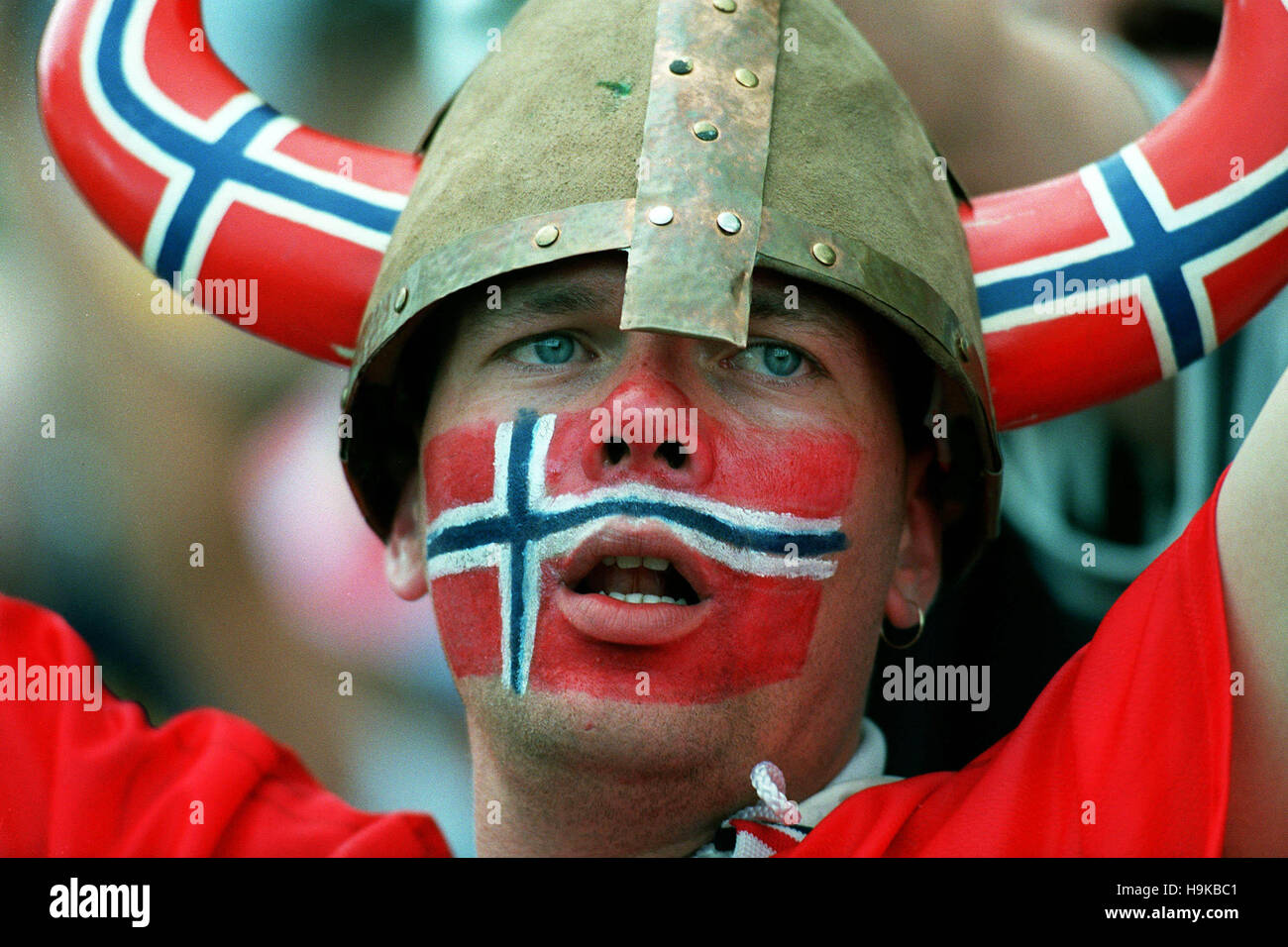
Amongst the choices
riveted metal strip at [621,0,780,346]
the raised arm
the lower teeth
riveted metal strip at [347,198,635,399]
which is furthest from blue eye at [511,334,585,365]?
the raised arm

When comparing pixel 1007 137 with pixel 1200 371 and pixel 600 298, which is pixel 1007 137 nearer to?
pixel 1200 371

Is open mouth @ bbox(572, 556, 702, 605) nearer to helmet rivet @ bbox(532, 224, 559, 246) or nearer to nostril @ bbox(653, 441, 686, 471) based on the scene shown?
nostril @ bbox(653, 441, 686, 471)

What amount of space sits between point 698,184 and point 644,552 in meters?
0.45

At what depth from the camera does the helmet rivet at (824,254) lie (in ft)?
6.40

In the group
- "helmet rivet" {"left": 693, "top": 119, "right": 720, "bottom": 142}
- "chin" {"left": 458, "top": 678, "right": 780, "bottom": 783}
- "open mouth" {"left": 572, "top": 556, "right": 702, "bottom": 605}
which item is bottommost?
"chin" {"left": 458, "top": 678, "right": 780, "bottom": 783}

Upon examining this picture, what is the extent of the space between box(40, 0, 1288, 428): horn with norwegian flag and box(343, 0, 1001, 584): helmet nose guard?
0.10m

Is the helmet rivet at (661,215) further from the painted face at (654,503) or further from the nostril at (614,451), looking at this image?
the nostril at (614,451)

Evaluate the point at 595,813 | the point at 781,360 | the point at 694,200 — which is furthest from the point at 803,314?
the point at 595,813

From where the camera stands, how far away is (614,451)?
193 cm

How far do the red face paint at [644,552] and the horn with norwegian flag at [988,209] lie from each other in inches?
15.6

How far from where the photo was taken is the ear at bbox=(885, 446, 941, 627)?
2244 mm
